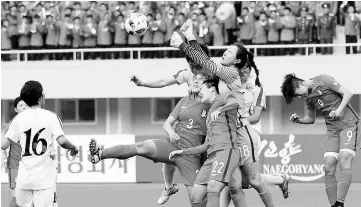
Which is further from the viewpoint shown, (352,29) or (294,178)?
(352,29)

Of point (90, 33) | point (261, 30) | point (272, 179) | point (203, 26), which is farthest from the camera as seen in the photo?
point (90, 33)

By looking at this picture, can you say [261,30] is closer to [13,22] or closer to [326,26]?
[326,26]

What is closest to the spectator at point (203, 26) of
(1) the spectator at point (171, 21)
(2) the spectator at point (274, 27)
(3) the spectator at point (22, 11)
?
(1) the spectator at point (171, 21)

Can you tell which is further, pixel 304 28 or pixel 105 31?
pixel 105 31

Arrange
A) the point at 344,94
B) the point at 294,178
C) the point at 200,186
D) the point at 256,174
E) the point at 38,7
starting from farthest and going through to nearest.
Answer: the point at 38,7
the point at 294,178
the point at 344,94
the point at 256,174
the point at 200,186

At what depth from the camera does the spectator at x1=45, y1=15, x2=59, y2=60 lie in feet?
85.1

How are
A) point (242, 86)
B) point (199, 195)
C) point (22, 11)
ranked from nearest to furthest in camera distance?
point (199, 195) < point (242, 86) < point (22, 11)

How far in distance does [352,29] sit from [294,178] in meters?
4.60

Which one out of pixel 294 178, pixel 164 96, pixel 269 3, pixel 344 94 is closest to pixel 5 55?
pixel 164 96

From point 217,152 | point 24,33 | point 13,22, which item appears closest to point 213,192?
point 217,152

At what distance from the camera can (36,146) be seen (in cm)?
1037

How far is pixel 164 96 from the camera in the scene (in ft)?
85.3

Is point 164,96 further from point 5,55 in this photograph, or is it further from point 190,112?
point 190,112

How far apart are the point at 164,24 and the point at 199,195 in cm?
1404
